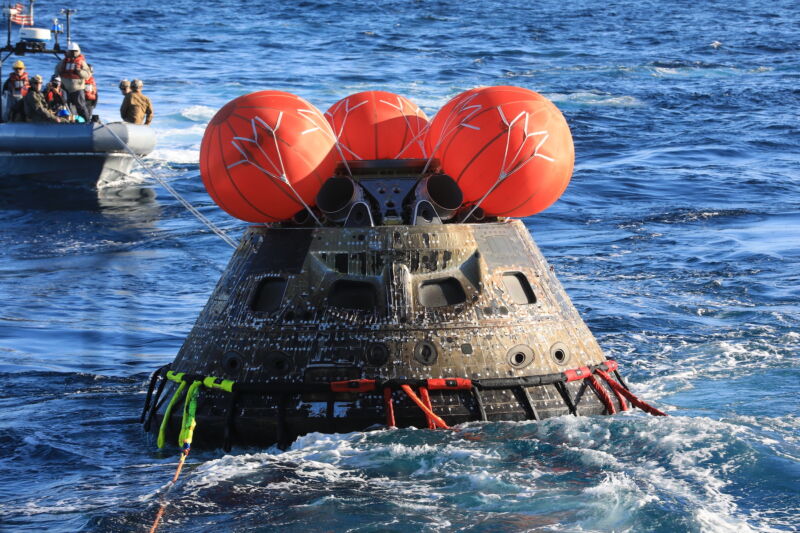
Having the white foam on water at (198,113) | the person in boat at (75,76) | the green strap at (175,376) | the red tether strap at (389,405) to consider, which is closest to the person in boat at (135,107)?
the person in boat at (75,76)

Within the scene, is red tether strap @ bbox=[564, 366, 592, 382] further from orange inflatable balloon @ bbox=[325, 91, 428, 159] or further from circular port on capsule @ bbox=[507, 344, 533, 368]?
orange inflatable balloon @ bbox=[325, 91, 428, 159]

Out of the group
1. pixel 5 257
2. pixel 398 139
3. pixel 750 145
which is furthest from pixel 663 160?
pixel 398 139

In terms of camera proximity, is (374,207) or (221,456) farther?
(374,207)

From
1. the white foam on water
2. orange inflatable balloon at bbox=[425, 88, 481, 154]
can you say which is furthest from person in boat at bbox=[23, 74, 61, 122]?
orange inflatable balloon at bbox=[425, 88, 481, 154]

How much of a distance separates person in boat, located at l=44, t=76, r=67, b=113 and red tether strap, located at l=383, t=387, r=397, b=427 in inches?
594

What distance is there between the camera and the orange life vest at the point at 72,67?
63.9ft

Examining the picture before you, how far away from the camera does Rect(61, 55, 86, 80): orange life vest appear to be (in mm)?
19469

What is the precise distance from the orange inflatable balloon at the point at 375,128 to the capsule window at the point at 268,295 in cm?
144

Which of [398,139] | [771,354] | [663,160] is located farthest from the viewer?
[663,160]

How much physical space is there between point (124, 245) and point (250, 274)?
10.9 metres

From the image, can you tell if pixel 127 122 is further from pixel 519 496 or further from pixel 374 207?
pixel 519 496

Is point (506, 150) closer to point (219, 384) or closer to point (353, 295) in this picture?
point (353, 295)

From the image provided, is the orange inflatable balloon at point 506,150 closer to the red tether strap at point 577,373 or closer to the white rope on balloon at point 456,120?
Answer: the white rope on balloon at point 456,120

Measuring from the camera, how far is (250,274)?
290 inches
